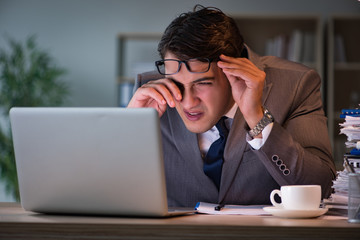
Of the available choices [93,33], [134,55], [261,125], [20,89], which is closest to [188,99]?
[261,125]

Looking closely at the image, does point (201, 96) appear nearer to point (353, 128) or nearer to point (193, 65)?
point (193, 65)

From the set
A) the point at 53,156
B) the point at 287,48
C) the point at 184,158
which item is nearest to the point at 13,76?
the point at 287,48

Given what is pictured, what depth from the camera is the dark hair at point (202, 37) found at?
1853mm

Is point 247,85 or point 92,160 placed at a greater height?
point 247,85

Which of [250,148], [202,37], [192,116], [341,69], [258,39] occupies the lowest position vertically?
[250,148]

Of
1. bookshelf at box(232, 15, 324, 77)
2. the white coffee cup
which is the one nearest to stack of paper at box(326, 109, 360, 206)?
the white coffee cup

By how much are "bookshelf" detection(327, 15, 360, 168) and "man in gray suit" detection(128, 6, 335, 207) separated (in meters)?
2.40

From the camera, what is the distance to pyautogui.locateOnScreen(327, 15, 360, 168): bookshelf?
14.2 feet

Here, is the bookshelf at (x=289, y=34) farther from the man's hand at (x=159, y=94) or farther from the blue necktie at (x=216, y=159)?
the man's hand at (x=159, y=94)

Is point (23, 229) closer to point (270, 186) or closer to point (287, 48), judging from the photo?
point (270, 186)

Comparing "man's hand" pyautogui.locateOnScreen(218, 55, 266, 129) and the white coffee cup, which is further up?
"man's hand" pyautogui.locateOnScreen(218, 55, 266, 129)

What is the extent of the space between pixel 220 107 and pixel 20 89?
112 inches

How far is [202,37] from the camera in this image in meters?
1.88

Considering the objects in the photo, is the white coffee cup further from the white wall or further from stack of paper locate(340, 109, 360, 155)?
the white wall
